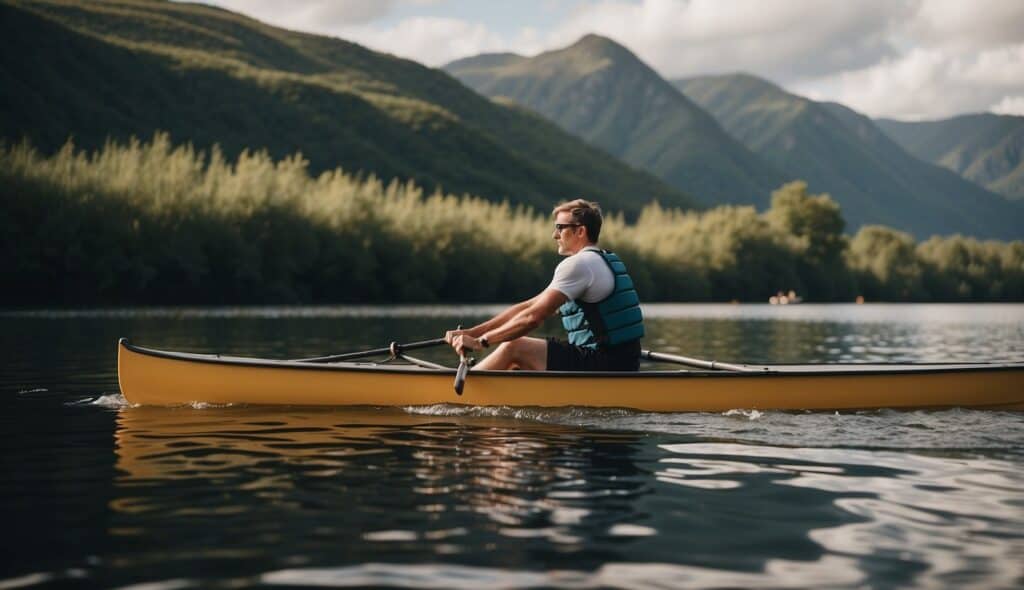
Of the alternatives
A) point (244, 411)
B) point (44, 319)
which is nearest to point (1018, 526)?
point (244, 411)

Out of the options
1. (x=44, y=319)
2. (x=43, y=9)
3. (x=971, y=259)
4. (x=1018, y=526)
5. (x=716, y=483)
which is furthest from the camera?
(x=43, y=9)

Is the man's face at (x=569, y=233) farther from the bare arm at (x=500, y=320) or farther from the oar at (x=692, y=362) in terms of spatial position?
the oar at (x=692, y=362)

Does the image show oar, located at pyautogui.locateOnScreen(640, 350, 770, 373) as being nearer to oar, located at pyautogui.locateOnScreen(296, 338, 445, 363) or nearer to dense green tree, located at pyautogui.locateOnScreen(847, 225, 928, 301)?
oar, located at pyautogui.locateOnScreen(296, 338, 445, 363)

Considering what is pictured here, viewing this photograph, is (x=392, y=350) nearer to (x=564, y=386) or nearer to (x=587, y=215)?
(x=564, y=386)

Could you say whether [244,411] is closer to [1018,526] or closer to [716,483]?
[716,483]

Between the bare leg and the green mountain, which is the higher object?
the green mountain

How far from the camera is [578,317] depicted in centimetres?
1032

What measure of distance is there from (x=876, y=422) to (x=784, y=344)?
15443 mm

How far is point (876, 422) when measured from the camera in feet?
32.7

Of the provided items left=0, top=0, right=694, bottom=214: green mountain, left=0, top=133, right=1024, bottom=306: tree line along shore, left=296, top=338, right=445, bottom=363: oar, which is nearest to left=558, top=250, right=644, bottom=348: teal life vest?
left=296, top=338, right=445, bottom=363: oar

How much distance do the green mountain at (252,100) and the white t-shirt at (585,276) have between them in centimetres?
8256

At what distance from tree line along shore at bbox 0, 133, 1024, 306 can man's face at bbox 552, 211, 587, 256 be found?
1523 inches

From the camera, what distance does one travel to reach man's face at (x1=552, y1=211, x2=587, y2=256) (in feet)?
32.7

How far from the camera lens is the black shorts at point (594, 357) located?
10367mm
